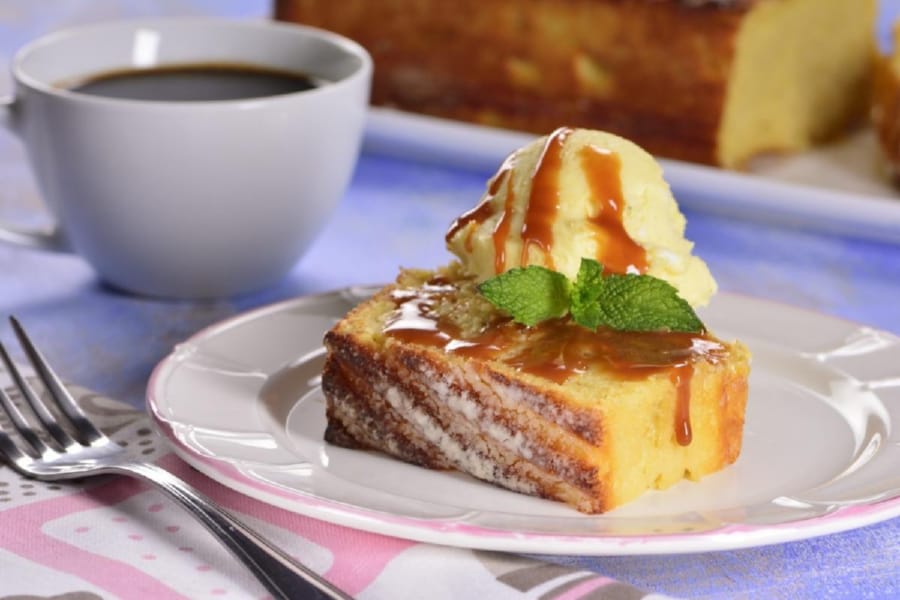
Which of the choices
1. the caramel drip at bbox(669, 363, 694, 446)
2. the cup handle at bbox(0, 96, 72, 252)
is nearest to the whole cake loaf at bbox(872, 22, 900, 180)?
the caramel drip at bbox(669, 363, 694, 446)

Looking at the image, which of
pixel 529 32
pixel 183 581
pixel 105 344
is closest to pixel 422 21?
pixel 529 32

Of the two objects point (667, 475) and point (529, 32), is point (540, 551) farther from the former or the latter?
point (529, 32)

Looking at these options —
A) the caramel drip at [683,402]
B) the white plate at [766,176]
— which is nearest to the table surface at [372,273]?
the white plate at [766,176]

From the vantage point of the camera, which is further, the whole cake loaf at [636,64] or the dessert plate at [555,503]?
the whole cake loaf at [636,64]

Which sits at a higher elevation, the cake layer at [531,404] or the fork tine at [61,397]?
the cake layer at [531,404]

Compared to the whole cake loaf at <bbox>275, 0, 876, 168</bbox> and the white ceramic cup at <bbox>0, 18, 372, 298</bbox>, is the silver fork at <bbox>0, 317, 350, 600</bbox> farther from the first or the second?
the whole cake loaf at <bbox>275, 0, 876, 168</bbox>

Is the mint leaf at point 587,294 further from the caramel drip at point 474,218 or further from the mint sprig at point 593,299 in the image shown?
the caramel drip at point 474,218

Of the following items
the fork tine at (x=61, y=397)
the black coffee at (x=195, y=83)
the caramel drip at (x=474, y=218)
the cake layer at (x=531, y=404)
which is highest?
the caramel drip at (x=474, y=218)
